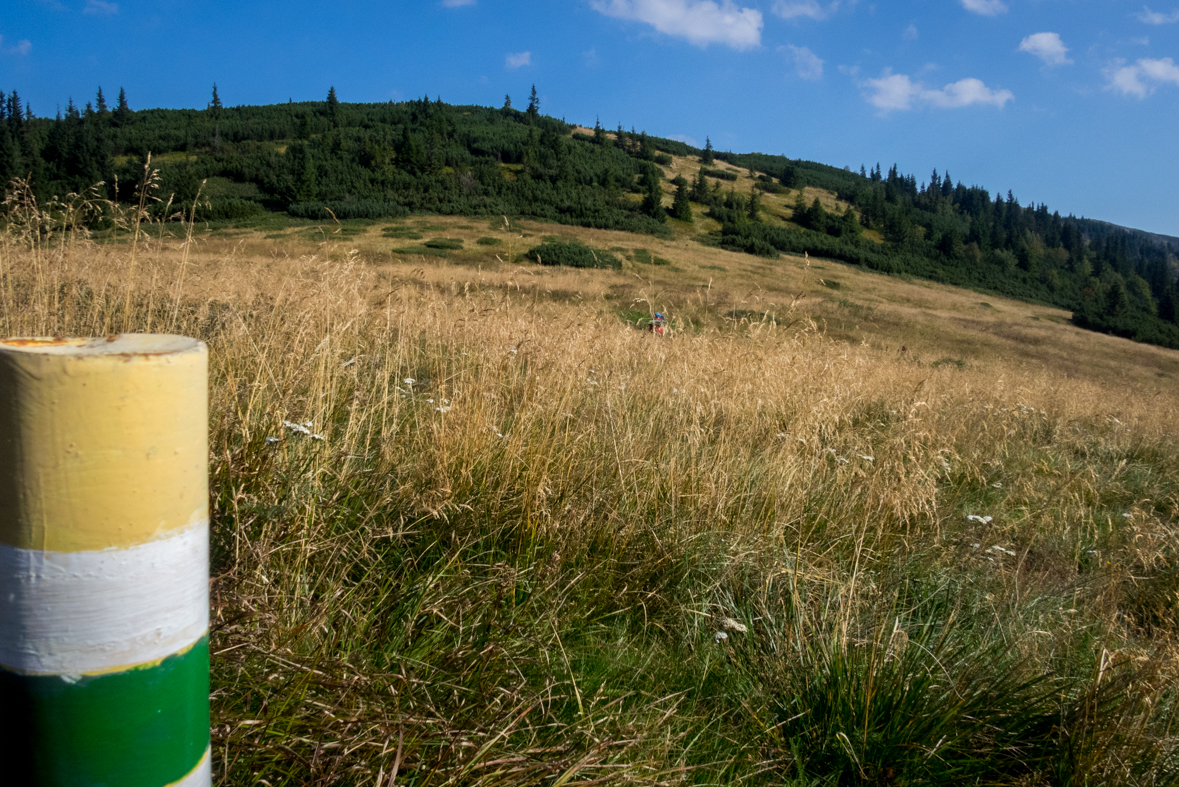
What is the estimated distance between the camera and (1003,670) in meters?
2.00

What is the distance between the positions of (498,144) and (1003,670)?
74.8m

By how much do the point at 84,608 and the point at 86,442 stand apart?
187 mm

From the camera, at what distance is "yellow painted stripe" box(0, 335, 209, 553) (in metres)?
0.70

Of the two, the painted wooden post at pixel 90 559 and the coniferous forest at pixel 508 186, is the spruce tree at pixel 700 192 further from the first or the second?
the painted wooden post at pixel 90 559

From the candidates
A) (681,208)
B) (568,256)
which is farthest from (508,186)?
(568,256)

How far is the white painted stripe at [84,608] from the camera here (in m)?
0.71

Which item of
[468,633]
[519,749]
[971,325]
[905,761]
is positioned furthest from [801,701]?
[971,325]

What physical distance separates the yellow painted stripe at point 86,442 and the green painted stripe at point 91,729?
161 mm

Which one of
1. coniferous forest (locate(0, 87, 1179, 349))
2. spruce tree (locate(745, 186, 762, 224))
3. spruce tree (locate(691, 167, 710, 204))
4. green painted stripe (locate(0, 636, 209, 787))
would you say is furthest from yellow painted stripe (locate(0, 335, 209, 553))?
spruce tree (locate(691, 167, 710, 204))

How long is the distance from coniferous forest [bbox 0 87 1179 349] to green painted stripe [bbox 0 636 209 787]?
113 ft

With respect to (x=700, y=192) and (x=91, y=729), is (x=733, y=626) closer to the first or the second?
(x=91, y=729)

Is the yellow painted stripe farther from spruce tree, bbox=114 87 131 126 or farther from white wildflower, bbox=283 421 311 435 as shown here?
spruce tree, bbox=114 87 131 126

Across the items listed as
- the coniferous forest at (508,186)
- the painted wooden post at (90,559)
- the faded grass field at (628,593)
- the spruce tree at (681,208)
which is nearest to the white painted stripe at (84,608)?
the painted wooden post at (90,559)

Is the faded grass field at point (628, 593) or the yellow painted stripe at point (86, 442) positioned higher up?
Result: the yellow painted stripe at point (86, 442)
